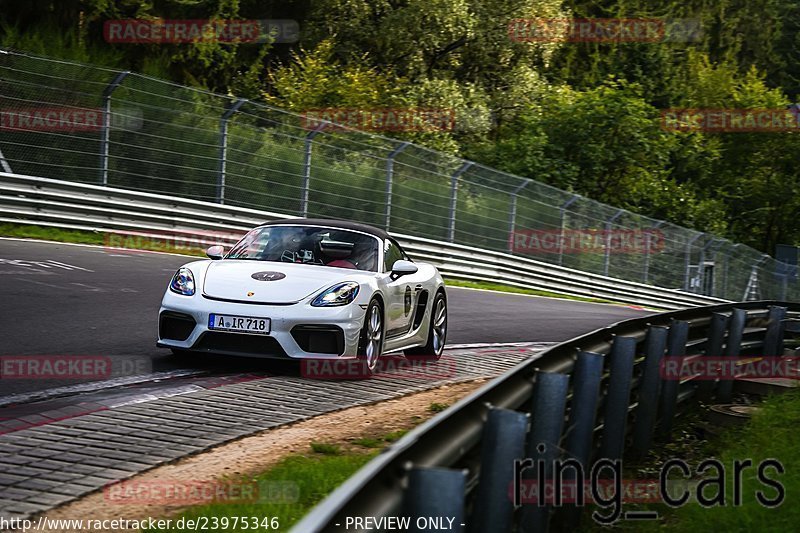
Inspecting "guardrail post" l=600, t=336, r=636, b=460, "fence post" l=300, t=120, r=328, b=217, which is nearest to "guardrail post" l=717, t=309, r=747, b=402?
"guardrail post" l=600, t=336, r=636, b=460

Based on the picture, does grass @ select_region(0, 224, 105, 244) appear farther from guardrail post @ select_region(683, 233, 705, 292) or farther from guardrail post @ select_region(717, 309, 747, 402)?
guardrail post @ select_region(683, 233, 705, 292)

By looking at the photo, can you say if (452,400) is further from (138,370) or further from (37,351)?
(37,351)

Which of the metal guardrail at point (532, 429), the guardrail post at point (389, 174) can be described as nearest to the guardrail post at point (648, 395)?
the metal guardrail at point (532, 429)

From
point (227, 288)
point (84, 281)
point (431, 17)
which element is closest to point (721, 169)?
point (431, 17)

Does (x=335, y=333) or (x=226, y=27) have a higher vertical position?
(x=226, y=27)

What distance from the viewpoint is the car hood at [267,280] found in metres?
9.34

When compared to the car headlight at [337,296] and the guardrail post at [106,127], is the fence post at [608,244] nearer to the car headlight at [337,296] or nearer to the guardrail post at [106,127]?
the guardrail post at [106,127]

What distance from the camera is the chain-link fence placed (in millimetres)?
19141

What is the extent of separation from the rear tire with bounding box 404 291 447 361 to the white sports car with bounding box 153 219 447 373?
0.81m

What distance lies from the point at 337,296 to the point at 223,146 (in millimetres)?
12570

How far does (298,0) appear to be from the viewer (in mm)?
37500

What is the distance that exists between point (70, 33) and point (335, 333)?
19.8 metres

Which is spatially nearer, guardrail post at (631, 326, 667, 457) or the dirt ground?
the dirt ground

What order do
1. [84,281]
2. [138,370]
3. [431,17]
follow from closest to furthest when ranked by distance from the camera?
[138,370], [84,281], [431,17]
